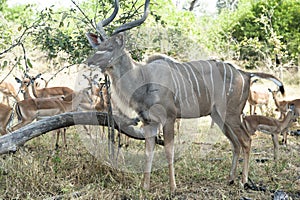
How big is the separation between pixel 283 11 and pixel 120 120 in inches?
439

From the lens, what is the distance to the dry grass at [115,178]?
3.89 meters

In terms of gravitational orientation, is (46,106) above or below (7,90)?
above

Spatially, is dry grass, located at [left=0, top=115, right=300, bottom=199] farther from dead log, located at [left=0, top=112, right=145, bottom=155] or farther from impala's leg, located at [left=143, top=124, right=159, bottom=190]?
dead log, located at [left=0, top=112, right=145, bottom=155]

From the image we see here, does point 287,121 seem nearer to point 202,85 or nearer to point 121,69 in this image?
point 202,85

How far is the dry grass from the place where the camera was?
3.89 m

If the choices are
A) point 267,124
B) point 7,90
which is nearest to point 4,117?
point 267,124

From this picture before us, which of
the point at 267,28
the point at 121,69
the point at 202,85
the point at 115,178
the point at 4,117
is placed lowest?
the point at 115,178

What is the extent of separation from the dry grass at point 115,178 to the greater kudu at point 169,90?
0.20 metres

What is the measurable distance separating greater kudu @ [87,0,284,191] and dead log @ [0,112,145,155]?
0.22 metres

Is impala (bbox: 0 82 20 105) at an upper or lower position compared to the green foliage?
lower

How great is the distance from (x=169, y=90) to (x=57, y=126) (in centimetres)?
106

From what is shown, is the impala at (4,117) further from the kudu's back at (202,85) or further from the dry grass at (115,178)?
the kudu's back at (202,85)

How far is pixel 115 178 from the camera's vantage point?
4.26 meters

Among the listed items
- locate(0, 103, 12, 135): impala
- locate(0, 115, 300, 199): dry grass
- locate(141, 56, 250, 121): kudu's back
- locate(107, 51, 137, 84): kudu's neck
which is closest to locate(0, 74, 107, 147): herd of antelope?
locate(0, 103, 12, 135): impala
